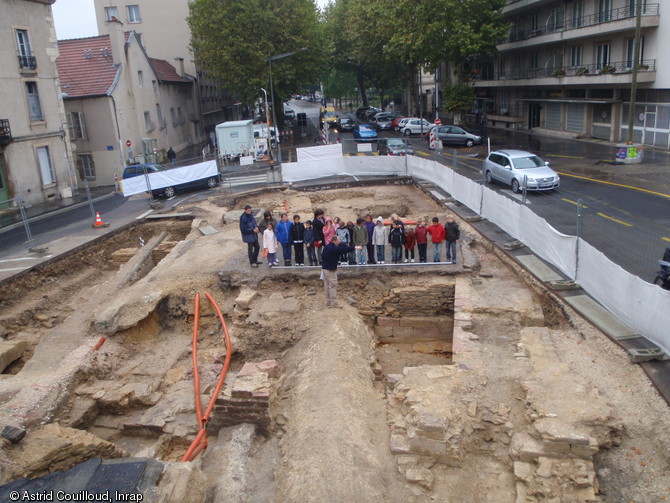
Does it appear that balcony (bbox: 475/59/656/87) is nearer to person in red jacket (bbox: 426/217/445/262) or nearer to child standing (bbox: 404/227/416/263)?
person in red jacket (bbox: 426/217/445/262)

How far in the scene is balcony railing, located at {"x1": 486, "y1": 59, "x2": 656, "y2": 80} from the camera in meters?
31.6

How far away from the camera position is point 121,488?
668 centimetres

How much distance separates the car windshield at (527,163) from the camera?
22.5m

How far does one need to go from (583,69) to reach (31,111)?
32801 mm

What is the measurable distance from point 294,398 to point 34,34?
27730 mm

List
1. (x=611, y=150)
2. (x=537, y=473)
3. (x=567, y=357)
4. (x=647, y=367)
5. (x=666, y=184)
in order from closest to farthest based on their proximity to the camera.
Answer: (x=537, y=473) → (x=647, y=367) → (x=567, y=357) → (x=666, y=184) → (x=611, y=150)

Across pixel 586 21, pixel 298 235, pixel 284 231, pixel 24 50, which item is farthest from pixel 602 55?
pixel 24 50

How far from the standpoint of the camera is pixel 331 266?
1238 cm

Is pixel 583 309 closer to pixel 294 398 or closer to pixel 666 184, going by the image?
pixel 294 398

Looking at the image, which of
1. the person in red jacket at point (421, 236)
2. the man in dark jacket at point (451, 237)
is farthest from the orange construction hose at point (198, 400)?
the man in dark jacket at point (451, 237)

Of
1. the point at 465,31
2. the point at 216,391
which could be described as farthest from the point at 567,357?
the point at 465,31

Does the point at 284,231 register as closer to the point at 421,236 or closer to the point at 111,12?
the point at 421,236

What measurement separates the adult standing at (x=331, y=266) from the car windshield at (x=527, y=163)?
12624 mm

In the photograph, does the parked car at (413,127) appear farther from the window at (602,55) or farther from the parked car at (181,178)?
the parked car at (181,178)
